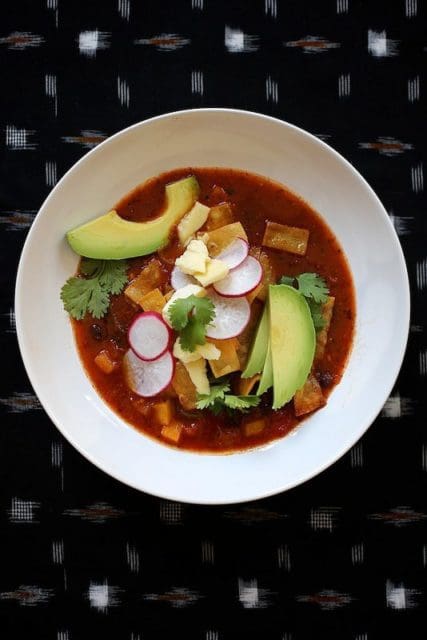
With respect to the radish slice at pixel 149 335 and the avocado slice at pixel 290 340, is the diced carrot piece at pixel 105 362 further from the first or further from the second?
the avocado slice at pixel 290 340

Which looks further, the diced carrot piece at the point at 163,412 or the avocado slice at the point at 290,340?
the diced carrot piece at the point at 163,412

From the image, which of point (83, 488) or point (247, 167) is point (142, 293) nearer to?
point (247, 167)

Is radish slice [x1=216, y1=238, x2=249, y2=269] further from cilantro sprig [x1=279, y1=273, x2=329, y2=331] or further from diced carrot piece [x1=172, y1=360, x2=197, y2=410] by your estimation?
diced carrot piece [x1=172, y1=360, x2=197, y2=410]

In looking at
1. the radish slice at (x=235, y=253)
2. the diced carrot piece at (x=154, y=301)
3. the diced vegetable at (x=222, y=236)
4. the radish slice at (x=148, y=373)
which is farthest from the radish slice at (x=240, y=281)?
the radish slice at (x=148, y=373)

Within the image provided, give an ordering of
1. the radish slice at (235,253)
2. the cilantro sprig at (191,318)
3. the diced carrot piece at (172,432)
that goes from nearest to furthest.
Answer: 1. the cilantro sprig at (191,318)
2. the radish slice at (235,253)
3. the diced carrot piece at (172,432)

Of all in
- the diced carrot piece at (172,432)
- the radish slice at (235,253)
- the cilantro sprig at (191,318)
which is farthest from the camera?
the diced carrot piece at (172,432)

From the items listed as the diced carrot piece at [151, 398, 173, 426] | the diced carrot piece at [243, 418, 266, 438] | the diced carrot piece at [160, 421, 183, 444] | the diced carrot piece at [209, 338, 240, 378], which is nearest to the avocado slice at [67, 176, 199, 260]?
the diced carrot piece at [209, 338, 240, 378]
